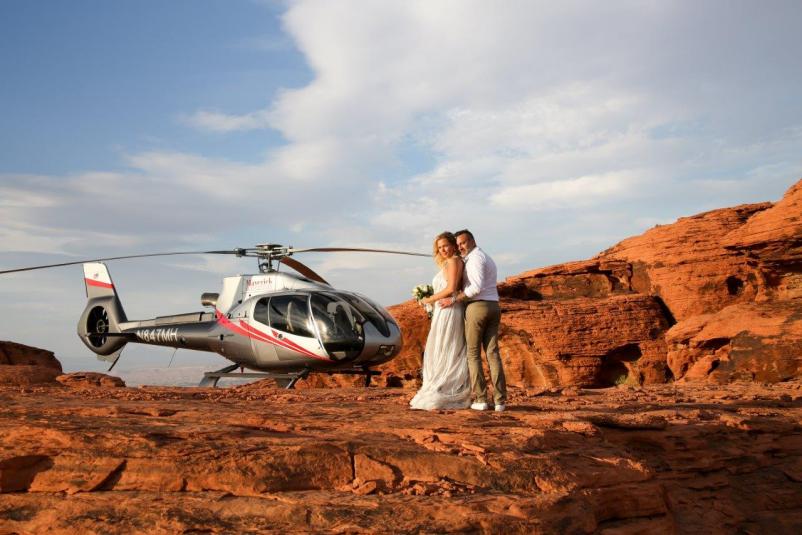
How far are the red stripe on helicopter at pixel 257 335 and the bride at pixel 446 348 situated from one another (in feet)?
20.9

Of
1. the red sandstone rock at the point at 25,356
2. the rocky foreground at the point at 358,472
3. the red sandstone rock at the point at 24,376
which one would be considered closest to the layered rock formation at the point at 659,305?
the rocky foreground at the point at 358,472

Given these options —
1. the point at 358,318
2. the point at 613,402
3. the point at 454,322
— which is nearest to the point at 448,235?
the point at 454,322

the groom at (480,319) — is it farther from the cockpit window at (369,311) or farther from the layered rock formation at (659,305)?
the layered rock formation at (659,305)

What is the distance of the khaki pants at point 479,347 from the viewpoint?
6.98 meters

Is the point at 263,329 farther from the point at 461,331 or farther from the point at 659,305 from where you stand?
the point at 659,305

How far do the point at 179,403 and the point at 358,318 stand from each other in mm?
6656

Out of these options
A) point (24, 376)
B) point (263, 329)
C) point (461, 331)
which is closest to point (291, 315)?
point (263, 329)

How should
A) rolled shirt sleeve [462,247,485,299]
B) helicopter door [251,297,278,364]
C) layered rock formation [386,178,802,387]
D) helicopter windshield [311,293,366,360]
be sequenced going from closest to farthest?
1. rolled shirt sleeve [462,247,485,299]
2. helicopter windshield [311,293,366,360]
3. helicopter door [251,297,278,364]
4. layered rock formation [386,178,802,387]

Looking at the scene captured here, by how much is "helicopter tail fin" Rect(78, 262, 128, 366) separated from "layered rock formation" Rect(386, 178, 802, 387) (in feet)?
32.2

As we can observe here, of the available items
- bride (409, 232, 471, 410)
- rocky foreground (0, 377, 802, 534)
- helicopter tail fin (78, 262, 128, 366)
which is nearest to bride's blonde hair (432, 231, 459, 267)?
bride (409, 232, 471, 410)

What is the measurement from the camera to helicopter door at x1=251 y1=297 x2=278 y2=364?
1376cm

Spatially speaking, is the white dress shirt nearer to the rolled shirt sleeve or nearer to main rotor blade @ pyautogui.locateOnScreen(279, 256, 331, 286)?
the rolled shirt sleeve

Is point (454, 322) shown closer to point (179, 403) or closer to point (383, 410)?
point (383, 410)

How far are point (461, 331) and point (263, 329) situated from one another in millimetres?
7520
